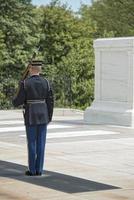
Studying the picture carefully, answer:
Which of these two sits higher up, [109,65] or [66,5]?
[66,5]

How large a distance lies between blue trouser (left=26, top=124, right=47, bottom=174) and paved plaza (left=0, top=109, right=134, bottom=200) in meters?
→ 0.21

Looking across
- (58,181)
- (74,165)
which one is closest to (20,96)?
(58,181)

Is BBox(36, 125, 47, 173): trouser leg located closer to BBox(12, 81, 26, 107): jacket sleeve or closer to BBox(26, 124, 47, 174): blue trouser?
BBox(26, 124, 47, 174): blue trouser

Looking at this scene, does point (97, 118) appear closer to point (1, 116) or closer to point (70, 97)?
point (1, 116)

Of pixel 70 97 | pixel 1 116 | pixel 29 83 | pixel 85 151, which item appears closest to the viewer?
pixel 29 83

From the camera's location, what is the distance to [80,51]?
4025cm

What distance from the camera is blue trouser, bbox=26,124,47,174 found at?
10.5 metres

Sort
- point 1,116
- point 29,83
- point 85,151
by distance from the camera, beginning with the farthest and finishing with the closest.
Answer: point 1,116, point 85,151, point 29,83

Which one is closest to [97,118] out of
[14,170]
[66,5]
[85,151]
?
[85,151]

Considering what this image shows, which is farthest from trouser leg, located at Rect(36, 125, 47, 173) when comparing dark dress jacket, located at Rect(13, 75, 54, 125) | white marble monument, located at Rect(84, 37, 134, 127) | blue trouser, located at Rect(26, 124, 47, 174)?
white marble monument, located at Rect(84, 37, 134, 127)

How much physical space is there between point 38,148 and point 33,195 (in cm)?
173

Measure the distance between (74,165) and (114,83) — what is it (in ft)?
27.5

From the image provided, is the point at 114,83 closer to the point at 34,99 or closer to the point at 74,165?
the point at 74,165

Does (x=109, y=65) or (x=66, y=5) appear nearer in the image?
(x=109, y=65)
